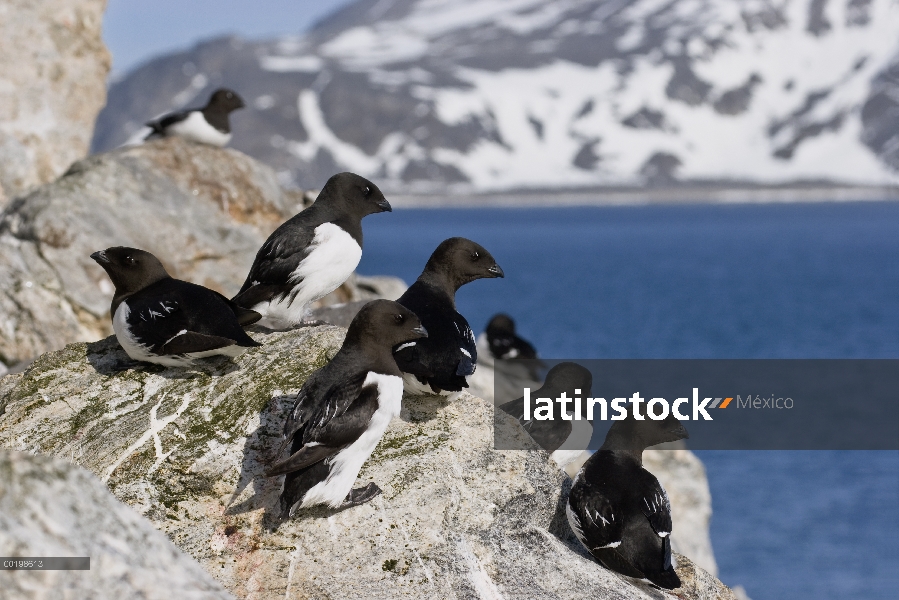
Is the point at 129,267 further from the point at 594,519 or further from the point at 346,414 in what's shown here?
the point at 594,519

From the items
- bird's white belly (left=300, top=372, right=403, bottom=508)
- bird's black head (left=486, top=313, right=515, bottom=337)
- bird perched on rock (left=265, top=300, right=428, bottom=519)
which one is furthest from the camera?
bird's black head (left=486, top=313, right=515, bottom=337)

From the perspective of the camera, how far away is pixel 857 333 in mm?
61750

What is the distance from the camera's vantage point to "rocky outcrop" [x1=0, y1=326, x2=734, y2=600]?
21.8ft

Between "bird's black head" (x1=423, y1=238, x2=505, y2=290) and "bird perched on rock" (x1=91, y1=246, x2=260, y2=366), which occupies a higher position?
"bird's black head" (x1=423, y1=238, x2=505, y2=290)

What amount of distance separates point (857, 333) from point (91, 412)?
60.6 metres

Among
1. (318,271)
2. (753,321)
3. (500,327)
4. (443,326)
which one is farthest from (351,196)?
(753,321)

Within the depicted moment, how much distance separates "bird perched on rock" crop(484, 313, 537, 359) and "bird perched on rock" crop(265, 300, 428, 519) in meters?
11.9

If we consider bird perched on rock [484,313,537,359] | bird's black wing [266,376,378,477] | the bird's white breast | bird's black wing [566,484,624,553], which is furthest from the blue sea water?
bird's black wing [266,376,378,477]

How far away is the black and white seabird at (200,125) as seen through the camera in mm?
15195

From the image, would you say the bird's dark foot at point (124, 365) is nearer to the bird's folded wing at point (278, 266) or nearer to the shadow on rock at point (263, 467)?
the bird's folded wing at point (278, 266)

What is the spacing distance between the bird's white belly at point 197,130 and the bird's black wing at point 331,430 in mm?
9561

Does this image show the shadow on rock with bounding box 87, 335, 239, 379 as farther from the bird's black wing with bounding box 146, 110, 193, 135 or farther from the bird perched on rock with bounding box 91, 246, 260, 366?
the bird's black wing with bounding box 146, 110, 193, 135

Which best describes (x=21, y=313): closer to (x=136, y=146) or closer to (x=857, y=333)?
(x=136, y=146)

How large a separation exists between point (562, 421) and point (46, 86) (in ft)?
44.2
